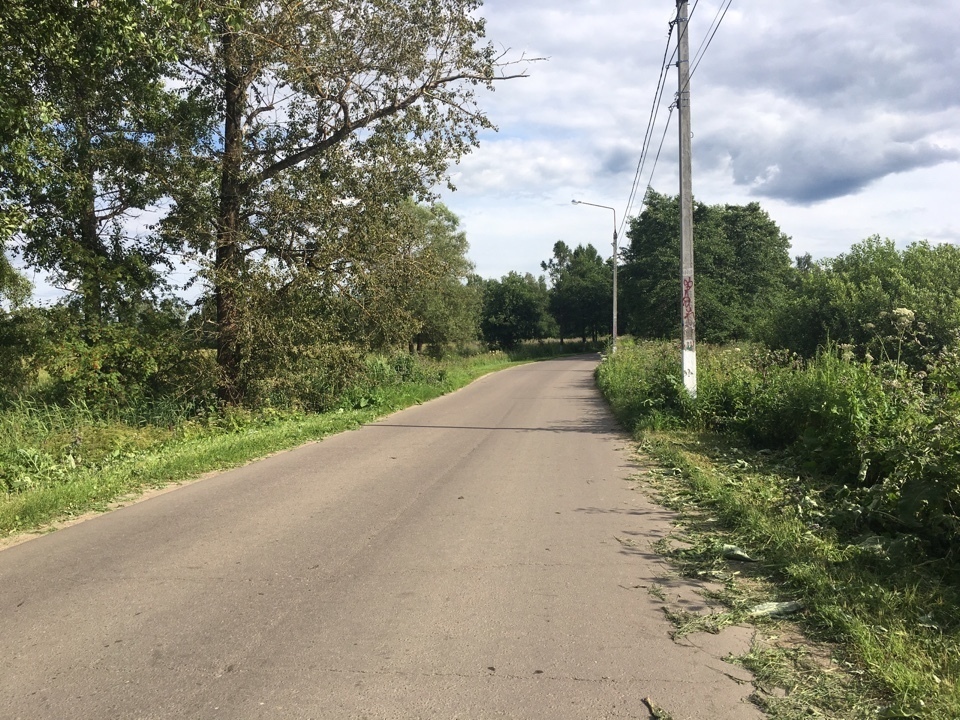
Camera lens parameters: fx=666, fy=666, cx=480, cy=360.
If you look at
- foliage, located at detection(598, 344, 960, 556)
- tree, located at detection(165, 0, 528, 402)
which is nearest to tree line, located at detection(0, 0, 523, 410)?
tree, located at detection(165, 0, 528, 402)

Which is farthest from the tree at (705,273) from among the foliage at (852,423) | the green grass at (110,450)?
the green grass at (110,450)

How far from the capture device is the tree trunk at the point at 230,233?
603 inches

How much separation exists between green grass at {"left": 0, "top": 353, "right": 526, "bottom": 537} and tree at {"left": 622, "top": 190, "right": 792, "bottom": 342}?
31.6m

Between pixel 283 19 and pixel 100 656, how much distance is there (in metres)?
13.8

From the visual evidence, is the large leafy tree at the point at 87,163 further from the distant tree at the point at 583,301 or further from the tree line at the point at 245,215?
the distant tree at the point at 583,301

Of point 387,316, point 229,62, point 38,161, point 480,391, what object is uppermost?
point 229,62

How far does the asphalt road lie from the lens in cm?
333

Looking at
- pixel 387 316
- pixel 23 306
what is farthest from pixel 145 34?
pixel 23 306

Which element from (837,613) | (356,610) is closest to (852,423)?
(837,613)

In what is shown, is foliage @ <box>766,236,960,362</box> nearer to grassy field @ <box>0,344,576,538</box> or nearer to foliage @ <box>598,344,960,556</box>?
foliage @ <box>598,344,960,556</box>

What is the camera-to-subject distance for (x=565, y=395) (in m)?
22.8

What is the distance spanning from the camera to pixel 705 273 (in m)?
45.3

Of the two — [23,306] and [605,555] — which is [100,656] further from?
[23,306]

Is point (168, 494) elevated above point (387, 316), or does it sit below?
below
